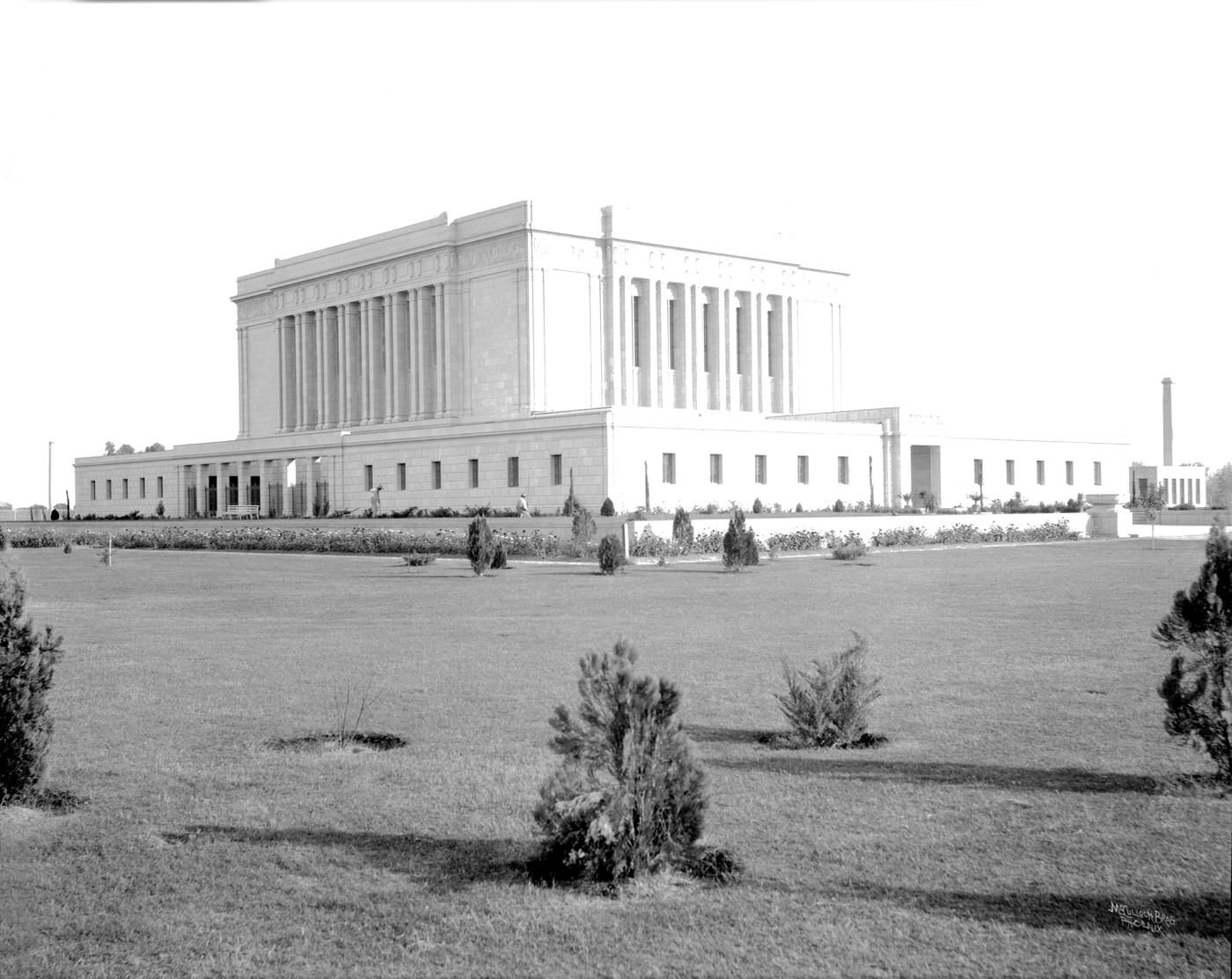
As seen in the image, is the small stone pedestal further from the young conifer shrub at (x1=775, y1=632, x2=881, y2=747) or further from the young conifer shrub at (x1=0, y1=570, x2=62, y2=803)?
the young conifer shrub at (x1=0, y1=570, x2=62, y2=803)

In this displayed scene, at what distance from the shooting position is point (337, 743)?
852 centimetres

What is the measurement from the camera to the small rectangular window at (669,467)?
136 feet

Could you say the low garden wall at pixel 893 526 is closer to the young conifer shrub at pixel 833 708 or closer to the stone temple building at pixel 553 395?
the stone temple building at pixel 553 395

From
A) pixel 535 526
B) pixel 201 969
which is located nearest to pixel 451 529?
pixel 535 526

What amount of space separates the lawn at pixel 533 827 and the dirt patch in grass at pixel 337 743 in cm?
13

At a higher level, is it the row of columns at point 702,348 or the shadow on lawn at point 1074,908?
the row of columns at point 702,348

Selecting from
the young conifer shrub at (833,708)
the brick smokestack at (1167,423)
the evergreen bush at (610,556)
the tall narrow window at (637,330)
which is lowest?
the young conifer shrub at (833,708)

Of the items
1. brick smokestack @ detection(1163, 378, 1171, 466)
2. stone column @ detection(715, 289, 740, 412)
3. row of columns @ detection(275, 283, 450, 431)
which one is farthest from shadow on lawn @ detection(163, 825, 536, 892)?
brick smokestack @ detection(1163, 378, 1171, 466)

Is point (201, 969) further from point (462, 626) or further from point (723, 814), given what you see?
point (462, 626)

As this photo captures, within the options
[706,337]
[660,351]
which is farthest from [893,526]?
[706,337]

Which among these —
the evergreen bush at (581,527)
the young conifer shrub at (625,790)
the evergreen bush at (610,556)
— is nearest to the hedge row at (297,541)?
the evergreen bush at (581,527)

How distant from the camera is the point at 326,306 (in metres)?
64.1

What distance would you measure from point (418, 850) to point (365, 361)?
5757 cm

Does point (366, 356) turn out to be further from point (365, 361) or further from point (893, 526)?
point (893, 526)
